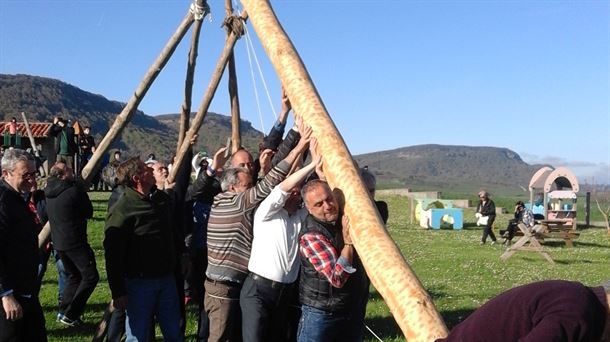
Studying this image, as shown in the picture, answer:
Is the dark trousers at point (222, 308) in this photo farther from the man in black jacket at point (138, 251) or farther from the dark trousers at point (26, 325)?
the dark trousers at point (26, 325)

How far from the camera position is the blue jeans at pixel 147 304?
500 cm

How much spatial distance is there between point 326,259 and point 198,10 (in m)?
3.72

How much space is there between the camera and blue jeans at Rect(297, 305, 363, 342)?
4.37 metres

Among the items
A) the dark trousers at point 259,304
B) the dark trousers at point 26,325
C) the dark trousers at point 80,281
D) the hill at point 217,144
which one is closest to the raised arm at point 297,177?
the dark trousers at point 259,304

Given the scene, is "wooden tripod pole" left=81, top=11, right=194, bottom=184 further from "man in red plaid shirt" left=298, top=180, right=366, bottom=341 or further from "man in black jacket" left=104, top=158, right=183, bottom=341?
"man in red plaid shirt" left=298, top=180, right=366, bottom=341

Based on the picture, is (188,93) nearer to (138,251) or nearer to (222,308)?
(138,251)

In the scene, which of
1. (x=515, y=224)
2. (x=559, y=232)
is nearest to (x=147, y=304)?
(x=515, y=224)

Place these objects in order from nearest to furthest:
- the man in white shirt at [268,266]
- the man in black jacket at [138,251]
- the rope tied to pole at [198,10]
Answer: the man in white shirt at [268,266] < the man in black jacket at [138,251] < the rope tied to pole at [198,10]

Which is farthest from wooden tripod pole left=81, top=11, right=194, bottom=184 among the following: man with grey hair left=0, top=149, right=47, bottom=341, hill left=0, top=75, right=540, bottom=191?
hill left=0, top=75, right=540, bottom=191

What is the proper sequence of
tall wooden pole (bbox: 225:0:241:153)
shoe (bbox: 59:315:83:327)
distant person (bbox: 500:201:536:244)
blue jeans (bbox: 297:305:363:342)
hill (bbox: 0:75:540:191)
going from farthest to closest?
hill (bbox: 0:75:540:191) → distant person (bbox: 500:201:536:244) → tall wooden pole (bbox: 225:0:241:153) → shoe (bbox: 59:315:83:327) → blue jeans (bbox: 297:305:363:342)

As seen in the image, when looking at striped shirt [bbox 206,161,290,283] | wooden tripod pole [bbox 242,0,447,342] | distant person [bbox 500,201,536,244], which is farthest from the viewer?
distant person [bbox 500,201,536,244]

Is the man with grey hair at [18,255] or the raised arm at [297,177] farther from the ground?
the raised arm at [297,177]

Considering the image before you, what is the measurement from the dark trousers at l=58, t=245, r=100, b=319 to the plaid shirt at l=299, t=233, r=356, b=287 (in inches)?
139

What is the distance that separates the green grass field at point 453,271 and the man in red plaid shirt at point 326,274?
258 cm
